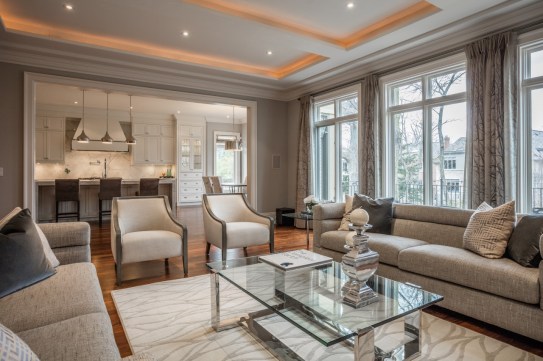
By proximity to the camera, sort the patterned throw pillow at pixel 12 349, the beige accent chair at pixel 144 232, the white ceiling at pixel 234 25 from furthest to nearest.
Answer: the white ceiling at pixel 234 25
the beige accent chair at pixel 144 232
the patterned throw pillow at pixel 12 349

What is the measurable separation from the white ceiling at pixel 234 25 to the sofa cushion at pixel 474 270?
8.65ft

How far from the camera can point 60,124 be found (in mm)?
8867

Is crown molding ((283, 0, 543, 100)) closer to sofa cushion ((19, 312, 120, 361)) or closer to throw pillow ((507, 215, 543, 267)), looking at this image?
throw pillow ((507, 215, 543, 267))

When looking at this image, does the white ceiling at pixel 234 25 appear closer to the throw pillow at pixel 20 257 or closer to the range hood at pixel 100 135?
the throw pillow at pixel 20 257

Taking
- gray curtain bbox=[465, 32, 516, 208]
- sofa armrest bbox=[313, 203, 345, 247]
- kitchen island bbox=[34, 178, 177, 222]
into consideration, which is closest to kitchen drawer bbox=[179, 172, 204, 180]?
kitchen island bbox=[34, 178, 177, 222]

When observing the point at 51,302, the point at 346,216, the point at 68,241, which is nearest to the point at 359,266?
the point at 51,302

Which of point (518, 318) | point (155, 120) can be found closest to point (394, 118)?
point (518, 318)

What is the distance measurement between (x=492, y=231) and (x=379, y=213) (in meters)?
1.18

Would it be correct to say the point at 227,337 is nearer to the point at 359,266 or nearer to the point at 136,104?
the point at 359,266

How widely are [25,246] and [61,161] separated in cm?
840

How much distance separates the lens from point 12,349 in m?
0.72

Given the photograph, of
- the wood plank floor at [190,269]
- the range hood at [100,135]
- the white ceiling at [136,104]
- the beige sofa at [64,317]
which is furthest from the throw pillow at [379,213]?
the range hood at [100,135]

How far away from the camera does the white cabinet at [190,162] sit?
416 inches

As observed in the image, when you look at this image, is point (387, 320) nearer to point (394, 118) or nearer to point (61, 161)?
point (394, 118)
